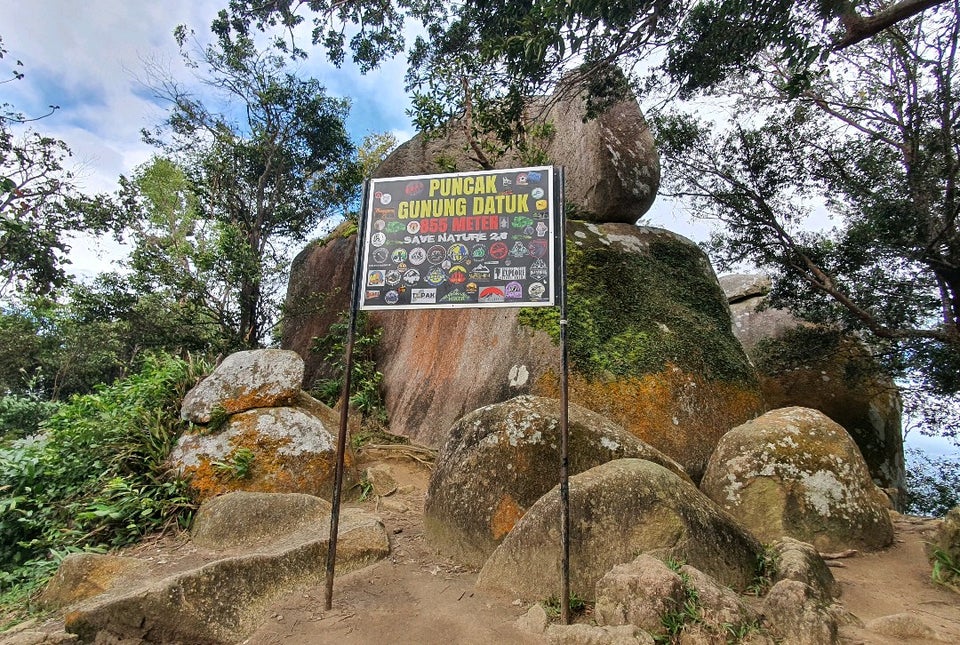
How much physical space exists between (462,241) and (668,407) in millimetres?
3573

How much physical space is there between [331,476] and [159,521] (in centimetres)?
147

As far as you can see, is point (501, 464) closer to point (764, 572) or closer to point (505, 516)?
point (505, 516)

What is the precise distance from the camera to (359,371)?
8.30 metres

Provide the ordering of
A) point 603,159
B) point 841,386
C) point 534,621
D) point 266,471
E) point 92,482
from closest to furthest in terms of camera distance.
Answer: point 534,621, point 92,482, point 266,471, point 603,159, point 841,386

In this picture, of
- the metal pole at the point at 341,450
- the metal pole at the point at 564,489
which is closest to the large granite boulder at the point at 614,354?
the metal pole at the point at 564,489

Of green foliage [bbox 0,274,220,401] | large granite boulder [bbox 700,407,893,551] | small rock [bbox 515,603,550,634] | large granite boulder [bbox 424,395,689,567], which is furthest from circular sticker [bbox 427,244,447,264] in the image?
green foliage [bbox 0,274,220,401]

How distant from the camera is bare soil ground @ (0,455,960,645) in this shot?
2.66m

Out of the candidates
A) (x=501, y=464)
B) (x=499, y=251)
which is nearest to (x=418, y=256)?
A: (x=499, y=251)

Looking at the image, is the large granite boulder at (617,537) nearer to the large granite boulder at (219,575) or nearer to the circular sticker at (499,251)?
the large granite boulder at (219,575)

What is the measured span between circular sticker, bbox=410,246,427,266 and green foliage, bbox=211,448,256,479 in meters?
2.76

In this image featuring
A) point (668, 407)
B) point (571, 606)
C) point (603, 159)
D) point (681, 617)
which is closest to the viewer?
point (681, 617)

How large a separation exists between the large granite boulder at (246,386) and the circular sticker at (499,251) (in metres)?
3.25

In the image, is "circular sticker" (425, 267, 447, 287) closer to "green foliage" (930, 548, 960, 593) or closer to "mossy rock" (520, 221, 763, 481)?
"mossy rock" (520, 221, 763, 481)

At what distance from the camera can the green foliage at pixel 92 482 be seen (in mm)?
4281
